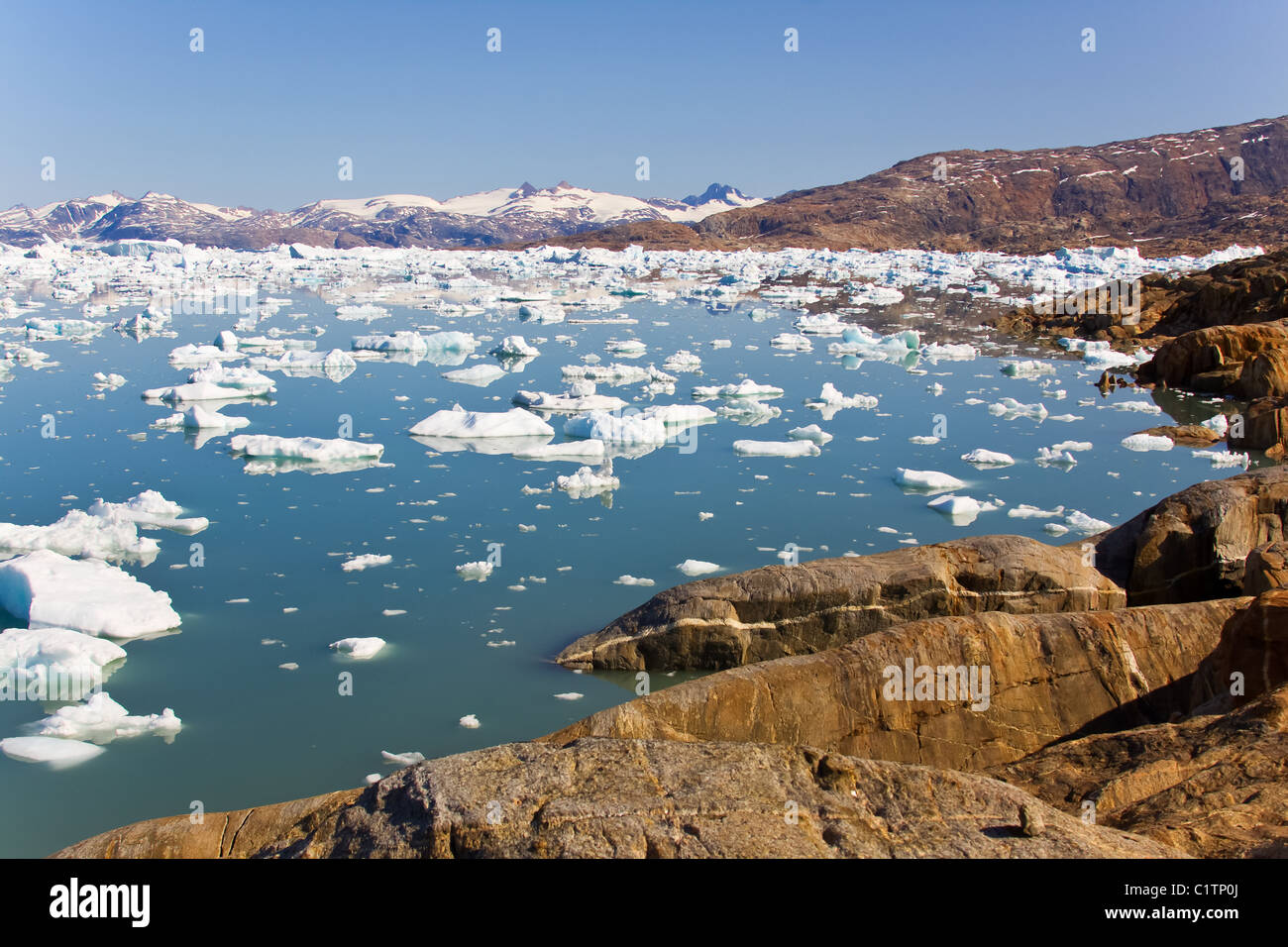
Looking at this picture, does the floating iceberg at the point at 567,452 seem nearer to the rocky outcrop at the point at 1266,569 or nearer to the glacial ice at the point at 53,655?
the glacial ice at the point at 53,655

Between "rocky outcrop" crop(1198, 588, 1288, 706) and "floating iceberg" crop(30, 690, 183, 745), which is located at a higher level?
"rocky outcrop" crop(1198, 588, 1288, 706)

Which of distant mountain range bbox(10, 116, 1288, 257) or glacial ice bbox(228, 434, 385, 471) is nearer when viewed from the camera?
glacial ice bbox(228, 434, 385, 471)

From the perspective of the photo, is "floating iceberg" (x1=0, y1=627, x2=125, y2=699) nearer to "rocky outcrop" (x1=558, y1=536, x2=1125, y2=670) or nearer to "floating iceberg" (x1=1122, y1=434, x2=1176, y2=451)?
"rocky outcrop" (x1=558, y1=536, x2=1125, y2=670)

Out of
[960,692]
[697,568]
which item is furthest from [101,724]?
[960,692]

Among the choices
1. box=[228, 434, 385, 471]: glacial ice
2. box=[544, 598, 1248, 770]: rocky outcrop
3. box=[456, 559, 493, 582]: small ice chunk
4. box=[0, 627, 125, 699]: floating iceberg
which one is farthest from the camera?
box=[228, 434, 385, 471]: glacial ice

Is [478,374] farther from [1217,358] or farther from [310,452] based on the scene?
[1217,358]

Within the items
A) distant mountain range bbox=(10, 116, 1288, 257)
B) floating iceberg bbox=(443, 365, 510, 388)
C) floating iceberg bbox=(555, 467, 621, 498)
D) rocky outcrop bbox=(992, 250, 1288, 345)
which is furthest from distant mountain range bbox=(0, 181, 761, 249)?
floating iceberg bbox=(555, 467, 621, 498)

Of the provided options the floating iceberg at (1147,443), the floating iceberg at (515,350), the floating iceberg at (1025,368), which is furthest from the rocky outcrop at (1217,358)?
the floating iceberg at (515,350)
